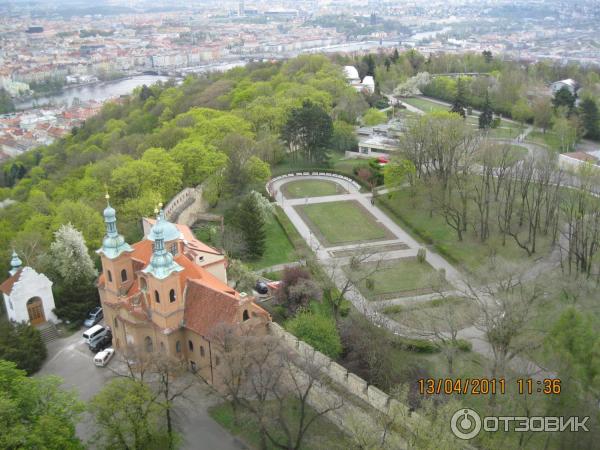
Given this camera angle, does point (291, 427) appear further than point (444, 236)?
No

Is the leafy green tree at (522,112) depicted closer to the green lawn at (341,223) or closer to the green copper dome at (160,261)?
the green lawn at (341,223)

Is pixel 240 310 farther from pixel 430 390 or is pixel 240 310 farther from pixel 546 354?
pixel 546 354

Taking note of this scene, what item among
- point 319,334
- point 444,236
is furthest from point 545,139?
point 319,334

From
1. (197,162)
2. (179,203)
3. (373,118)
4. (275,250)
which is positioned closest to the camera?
(275,250)

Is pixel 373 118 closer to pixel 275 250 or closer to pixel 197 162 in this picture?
pixel 197 162

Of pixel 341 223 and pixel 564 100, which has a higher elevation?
pixel 564 100

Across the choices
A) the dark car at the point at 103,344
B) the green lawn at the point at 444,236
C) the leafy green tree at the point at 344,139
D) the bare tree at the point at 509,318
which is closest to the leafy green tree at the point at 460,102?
the leafy green tree at the point at 344,139

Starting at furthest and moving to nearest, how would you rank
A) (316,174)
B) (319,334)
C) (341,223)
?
(316,174), (341,223), (319,334)

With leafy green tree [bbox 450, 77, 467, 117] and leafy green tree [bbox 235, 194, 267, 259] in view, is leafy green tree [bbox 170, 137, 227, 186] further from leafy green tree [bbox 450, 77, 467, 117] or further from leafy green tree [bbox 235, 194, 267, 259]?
leafy green tree [bbox 450, 77, 467, 117]
